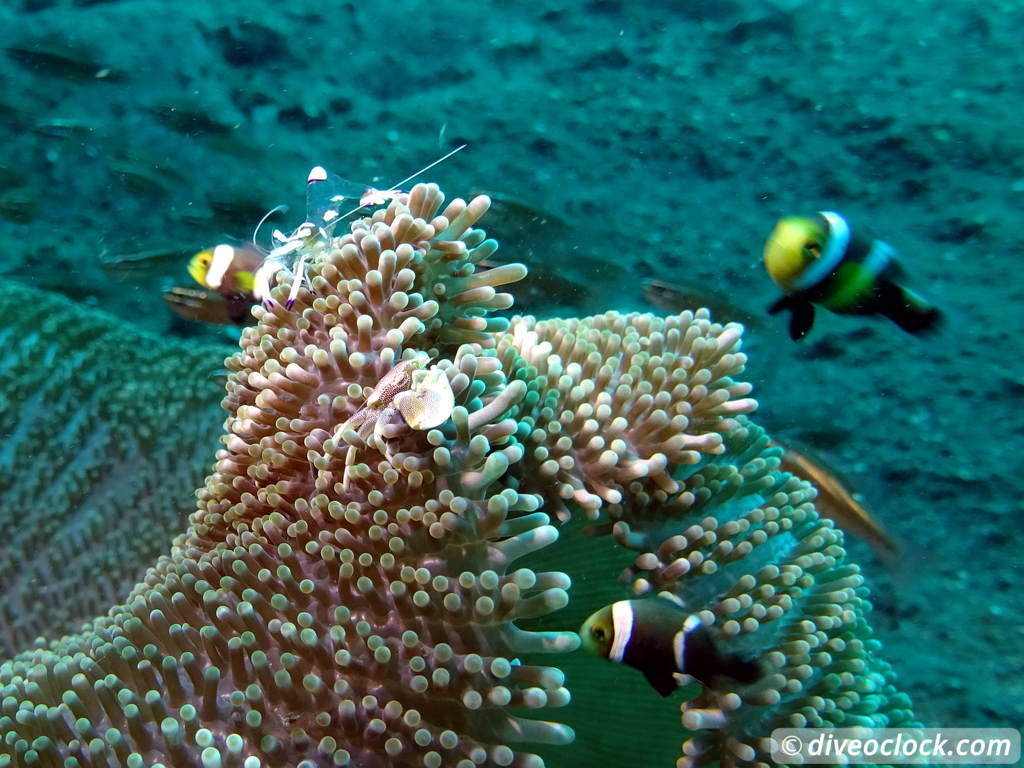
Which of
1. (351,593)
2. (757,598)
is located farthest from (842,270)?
(351,593)

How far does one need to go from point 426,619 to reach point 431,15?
6.11m

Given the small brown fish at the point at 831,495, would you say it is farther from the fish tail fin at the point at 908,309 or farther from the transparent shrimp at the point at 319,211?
the transparent shrimp at the point at 319,211

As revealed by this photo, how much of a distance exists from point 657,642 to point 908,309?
205cm

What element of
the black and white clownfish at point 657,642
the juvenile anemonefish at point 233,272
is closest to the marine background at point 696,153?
the juvenile anemonefish at point 233,272

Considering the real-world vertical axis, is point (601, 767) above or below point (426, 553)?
below

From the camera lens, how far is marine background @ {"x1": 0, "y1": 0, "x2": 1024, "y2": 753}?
5.05 meters

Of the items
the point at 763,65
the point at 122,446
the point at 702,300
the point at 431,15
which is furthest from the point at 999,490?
the point at 431,15

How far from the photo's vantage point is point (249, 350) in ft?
7.02

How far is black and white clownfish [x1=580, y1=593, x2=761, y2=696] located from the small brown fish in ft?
5.92

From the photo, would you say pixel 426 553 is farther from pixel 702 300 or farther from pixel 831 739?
pixel 702 300

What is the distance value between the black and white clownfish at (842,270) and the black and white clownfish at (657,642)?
177cm

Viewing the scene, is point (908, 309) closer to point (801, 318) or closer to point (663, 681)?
point (801, 318)

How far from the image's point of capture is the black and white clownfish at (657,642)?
1.74 metres

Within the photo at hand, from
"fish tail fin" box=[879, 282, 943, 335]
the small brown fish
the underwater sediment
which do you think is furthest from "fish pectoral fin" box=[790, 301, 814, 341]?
the underwater sediment
